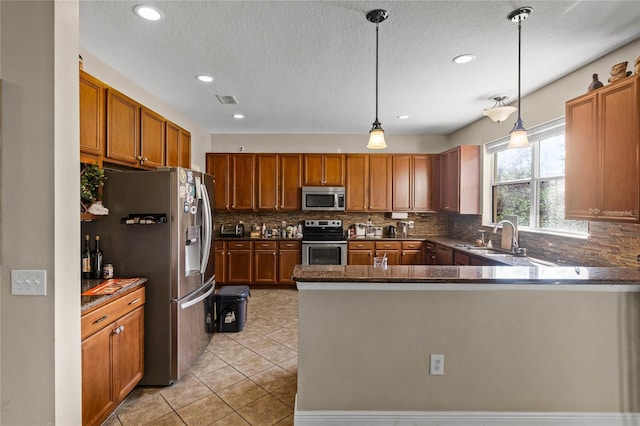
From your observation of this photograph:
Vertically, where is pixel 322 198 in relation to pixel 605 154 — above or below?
below

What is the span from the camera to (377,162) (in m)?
5.11

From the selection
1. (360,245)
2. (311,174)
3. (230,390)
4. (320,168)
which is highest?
(320,168)

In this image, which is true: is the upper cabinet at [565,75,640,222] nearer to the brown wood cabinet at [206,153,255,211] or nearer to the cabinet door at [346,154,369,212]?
the cabinet door at [346,154,369,212]

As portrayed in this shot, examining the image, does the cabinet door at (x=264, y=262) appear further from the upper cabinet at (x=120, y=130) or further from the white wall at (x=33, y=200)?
the white wall at (x=33, y=200)

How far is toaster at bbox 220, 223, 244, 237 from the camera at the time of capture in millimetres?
5121

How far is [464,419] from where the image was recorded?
176cm

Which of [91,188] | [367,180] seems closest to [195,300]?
[91,188]

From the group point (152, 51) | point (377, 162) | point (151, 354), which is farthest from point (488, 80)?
point (151, 354)

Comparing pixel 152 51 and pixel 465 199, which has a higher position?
pixel 152 51

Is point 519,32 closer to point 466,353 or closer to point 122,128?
point 466,353

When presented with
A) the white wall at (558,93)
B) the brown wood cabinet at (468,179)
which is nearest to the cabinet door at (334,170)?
the brown wood cabinet at (468,179)

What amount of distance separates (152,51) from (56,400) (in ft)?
8.11

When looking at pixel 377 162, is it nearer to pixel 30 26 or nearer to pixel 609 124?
pixel 609 124

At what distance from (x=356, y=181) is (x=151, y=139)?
10.5ft
